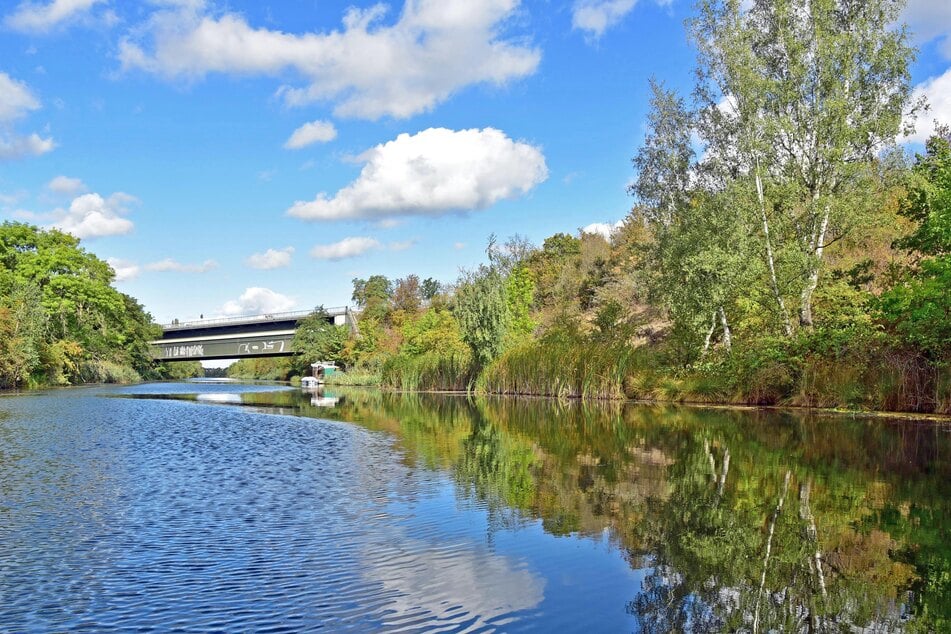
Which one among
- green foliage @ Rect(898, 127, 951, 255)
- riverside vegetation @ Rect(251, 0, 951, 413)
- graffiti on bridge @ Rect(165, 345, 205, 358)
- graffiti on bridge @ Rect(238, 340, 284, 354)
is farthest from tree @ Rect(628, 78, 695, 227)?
graffiti on bridge @ Rect(165, 345, 205, 358)

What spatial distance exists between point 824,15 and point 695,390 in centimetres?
1677

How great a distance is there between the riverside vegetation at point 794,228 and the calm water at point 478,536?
7.61m

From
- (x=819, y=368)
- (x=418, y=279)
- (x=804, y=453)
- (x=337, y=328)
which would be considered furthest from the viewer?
(x=418, y=279)

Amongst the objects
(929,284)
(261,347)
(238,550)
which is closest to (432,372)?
(929,284)

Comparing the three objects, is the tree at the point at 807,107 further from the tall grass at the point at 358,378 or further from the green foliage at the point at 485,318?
the tall grass at the point at 358,378

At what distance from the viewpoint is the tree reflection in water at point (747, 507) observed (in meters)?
5.93

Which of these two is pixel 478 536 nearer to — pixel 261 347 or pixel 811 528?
pixel 811 528

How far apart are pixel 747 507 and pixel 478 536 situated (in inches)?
158

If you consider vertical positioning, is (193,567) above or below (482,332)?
below

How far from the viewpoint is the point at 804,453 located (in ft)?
49.7

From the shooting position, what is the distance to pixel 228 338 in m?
101

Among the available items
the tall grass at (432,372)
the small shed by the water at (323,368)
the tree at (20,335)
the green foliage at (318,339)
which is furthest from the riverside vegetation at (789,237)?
the green foliage at (318,339)

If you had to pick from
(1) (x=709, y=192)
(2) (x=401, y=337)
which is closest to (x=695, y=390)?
(1) (x=709, y=192)

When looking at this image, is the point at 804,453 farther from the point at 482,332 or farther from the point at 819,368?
the point at 482,332
